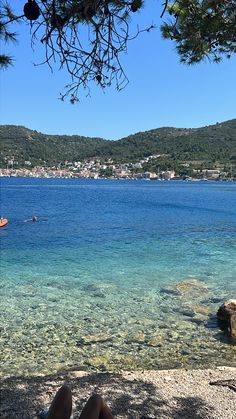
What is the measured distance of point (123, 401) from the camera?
17.4 ft

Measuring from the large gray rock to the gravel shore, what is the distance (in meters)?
1.88

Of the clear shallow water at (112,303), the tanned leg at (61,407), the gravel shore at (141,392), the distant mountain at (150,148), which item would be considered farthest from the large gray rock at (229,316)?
the distant mountain at (150,148)

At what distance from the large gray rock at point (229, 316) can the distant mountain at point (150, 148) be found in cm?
15444

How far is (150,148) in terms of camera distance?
19012cm

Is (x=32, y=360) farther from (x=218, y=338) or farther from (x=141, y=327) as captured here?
(x=218, y=338)

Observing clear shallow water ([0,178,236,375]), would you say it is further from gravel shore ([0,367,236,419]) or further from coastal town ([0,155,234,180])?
coastal town ([0,155,234,180])

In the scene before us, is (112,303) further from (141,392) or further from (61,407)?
(61,407)

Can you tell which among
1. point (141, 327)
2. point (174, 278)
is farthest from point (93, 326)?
point (174, 278)

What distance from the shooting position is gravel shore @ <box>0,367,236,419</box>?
16.3 ft

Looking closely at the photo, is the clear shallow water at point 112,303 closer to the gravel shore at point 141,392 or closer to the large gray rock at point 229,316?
the large gray rock at point 229,316

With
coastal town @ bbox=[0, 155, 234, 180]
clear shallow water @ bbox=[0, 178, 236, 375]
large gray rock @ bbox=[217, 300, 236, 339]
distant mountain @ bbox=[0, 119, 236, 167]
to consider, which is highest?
distant mountain @ bbox=[0, 119, 236, 167]

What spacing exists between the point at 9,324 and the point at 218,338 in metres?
4.34

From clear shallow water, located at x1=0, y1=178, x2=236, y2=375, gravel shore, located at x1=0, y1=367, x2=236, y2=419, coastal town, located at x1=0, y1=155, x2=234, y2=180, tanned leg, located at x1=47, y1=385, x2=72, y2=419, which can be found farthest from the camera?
coastal town, located at x1=0, y1=155, x2=234, y2=180

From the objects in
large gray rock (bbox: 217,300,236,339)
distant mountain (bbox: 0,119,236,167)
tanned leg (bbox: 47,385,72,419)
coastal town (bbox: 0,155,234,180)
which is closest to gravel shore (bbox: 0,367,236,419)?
tanned leg (bbox: 47,385,72,419)
